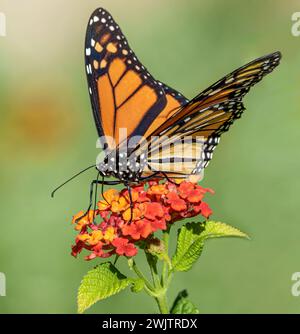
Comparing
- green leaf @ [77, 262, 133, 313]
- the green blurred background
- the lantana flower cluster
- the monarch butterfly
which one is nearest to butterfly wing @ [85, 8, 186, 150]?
the monarch butterfly

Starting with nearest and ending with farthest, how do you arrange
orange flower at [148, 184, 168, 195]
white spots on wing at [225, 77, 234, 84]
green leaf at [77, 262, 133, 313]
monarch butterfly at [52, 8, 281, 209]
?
green leaf at [77, 262, 133, 313]
orange flower at [148, 184, 168, 195]
white spots on wing at [225, 77, 234, 84]
monarch butterfly at [52, 8, 281, 209]

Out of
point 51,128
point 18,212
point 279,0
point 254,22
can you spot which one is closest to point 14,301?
point 18,212

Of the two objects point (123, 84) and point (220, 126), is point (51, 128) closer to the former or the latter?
point (123, 84)

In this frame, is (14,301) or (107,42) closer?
(107,42)

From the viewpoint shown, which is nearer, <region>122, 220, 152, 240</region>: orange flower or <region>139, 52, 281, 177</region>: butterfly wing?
<region>122, 220, 152, 240</region>: orange flower

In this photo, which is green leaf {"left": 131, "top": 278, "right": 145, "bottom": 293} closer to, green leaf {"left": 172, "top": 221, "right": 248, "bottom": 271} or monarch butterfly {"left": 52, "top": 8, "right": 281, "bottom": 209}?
green leaf {"left": 172, "top": 221, "right": 248, "bottom": 271}

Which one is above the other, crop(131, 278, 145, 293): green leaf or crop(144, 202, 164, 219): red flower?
crop(144, 202, 164, 219): red flower

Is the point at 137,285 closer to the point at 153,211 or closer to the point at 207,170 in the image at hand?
the point at 153,211

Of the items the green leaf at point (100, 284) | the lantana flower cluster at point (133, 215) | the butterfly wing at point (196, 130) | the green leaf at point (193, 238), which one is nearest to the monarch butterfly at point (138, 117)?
the butterfly wing at point (196, 130)
